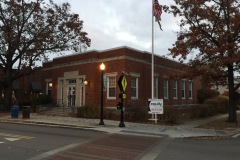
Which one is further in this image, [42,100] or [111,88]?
[42,100]

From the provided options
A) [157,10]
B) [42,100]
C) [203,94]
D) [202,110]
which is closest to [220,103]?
[202,110]

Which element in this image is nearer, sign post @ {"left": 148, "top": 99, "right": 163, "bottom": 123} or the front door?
sign post @ {"left": 148, "top": 99, "right": 163, "bottom": 123}

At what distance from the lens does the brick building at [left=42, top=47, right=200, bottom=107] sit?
1190 inches

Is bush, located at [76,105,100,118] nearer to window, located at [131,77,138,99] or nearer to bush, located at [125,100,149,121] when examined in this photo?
bush, located at [125,100,149,121]

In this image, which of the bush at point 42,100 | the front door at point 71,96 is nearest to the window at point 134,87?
the front door at point 71,96

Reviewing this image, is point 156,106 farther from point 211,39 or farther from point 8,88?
point 8,88

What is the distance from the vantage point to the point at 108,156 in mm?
11109

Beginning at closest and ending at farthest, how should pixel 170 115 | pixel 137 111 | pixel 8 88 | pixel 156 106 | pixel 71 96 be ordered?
pixel 156 106
pixel 170 115
pixel 137 111
pixel 8 88
pixel 71 96

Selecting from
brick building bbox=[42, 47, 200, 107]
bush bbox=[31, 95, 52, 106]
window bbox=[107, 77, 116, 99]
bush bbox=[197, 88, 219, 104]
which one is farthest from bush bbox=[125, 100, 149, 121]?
bush bbox=[197, 88, 219, 104]

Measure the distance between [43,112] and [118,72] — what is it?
8.68 metres

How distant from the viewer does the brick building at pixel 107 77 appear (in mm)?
30234

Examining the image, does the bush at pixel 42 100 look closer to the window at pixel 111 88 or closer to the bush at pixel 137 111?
the window at pixel 111 88

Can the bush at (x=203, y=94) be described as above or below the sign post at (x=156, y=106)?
above

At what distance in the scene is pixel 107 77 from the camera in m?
30.8
